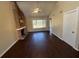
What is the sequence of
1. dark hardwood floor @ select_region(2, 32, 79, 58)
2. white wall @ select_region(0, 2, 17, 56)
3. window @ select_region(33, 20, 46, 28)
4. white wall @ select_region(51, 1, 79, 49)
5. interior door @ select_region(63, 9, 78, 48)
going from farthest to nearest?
1. window @ select_region(33, 20, 46, 28)
2. white wall @ select_region(51, 1, 79, 49)
3. interior door @ select_region(63, 9, 78, 48)
4. white wall @ select_region(0, 2, 17, 56)
5. dark hardwood floor @ select_region(2, 32, 79, 58)

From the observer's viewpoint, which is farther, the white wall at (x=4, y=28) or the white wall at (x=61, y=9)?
the white wall at (x=61, y=9)

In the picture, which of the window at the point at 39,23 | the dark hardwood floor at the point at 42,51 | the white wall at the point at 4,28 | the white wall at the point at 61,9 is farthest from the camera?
the window at the point at 39,23

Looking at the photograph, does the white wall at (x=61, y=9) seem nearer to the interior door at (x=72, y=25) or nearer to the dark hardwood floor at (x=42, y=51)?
the interior door at (x=72, y=25)

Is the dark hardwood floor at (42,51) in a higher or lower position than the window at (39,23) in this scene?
lower

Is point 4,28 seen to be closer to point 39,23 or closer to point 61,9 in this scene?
point 61,9

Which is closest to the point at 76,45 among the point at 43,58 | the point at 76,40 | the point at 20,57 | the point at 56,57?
the point at 76,40

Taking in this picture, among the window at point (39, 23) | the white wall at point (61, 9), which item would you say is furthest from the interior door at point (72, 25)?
the window at point (39, 23)

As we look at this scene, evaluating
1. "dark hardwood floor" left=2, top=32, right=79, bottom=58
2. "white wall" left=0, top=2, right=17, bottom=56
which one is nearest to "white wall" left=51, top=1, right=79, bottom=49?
"dark hardwood floor" left=2, top=32, right=79, bottom=58

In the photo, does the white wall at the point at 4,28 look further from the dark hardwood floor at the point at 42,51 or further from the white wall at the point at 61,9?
the white wall at the point at 61,9

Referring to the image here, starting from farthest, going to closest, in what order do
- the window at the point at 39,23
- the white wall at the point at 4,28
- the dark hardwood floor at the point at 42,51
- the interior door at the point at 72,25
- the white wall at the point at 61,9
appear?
1. the window at the point at 39,23
2. the white wall at the point at 61,9
3. the interior door at the point at 72,25
4. the white wall at the point at 4,28
5. the dark hardwood floor at the point at 42,51

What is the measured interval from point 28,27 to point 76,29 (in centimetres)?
802

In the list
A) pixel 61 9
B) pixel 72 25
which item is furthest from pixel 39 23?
pixel 72 25

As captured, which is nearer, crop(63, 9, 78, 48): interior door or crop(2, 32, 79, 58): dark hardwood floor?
crop(2, 32, 79, 58): dark hardwood floor

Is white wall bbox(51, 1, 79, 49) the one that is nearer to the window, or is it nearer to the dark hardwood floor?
the dark hardwood floor
